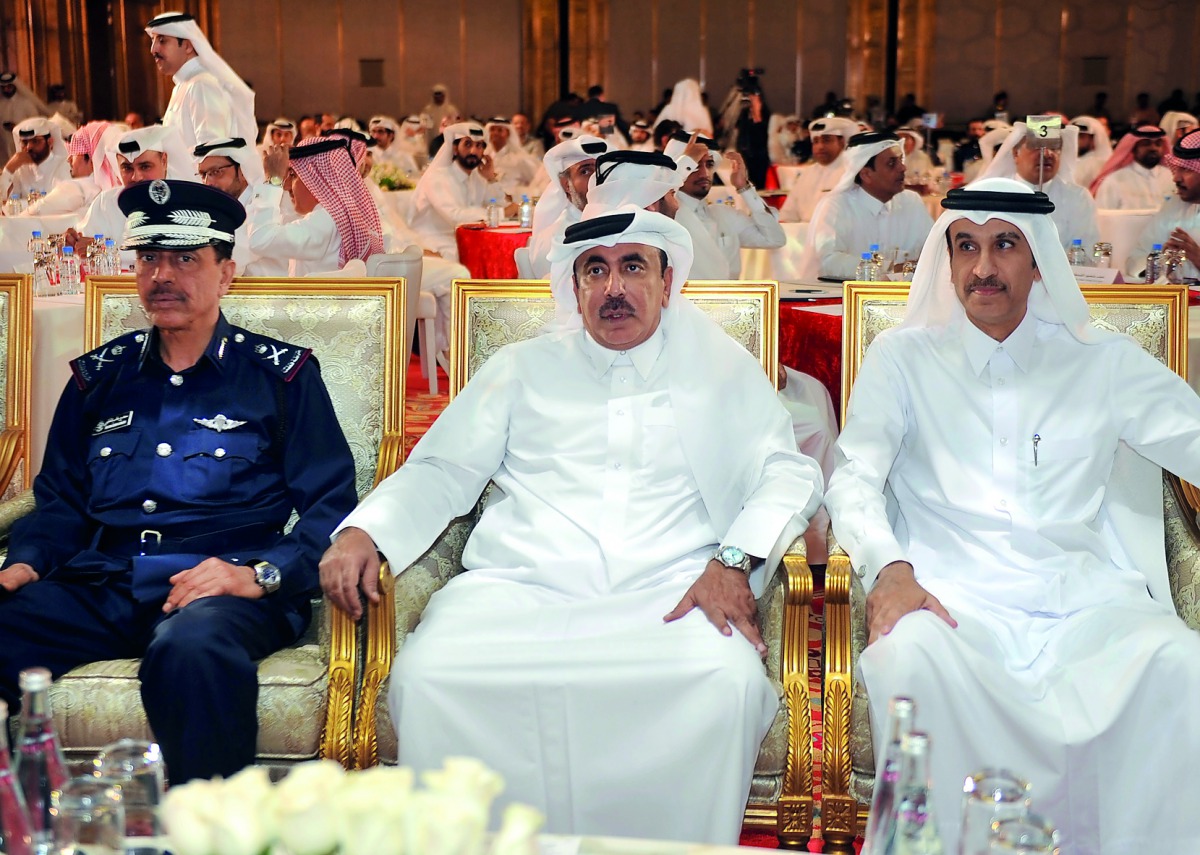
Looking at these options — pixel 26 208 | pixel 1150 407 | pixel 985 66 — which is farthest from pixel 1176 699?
pixel 985 66

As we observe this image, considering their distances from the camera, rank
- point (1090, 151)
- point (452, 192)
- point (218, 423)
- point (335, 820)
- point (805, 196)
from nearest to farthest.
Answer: point (335, 820) < point (218, 423) < point (452, 192) < point (805, 196) < point (1090, 151)

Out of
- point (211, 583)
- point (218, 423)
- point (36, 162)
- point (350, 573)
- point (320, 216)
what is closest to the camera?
point (350, 573)

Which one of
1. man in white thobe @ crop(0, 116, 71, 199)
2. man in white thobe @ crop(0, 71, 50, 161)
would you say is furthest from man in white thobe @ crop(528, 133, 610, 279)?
man in white thobe @ crop(0, 71, 50, 161)

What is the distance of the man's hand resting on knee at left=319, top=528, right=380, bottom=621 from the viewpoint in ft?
8.24

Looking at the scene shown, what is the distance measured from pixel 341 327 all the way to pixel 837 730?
5.20ft

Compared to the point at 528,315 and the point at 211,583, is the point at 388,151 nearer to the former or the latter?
the point at 528,315

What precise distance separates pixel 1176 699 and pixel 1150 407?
2.31ft

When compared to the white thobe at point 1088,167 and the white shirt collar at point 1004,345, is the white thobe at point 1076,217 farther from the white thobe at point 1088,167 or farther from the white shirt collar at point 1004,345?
the white thobe at point 1088,167

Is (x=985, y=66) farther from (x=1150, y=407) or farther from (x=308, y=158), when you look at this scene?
(x=1150, y=407)

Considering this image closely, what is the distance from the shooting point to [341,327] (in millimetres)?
3264

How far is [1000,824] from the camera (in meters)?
1.29

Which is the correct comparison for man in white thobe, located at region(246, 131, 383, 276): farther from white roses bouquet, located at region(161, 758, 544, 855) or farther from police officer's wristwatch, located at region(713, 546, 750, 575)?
white roses bouquet, located at region(161, 758, 544, 855)

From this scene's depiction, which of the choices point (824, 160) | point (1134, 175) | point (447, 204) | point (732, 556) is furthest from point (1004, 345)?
point (1134, 175)

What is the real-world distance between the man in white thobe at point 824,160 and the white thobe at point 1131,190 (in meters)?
2.02
